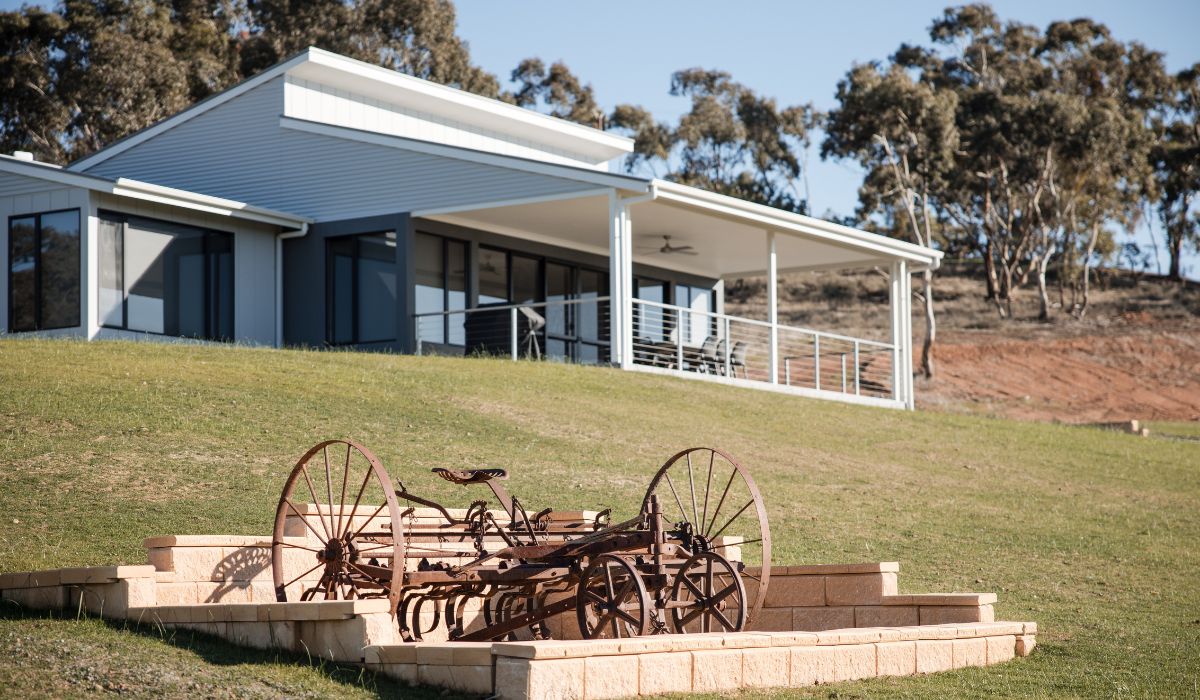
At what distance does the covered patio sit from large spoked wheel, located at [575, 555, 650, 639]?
→ 1309 centimetres

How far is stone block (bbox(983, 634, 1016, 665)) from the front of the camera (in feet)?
26.8

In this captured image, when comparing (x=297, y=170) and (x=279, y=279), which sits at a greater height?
(x=297, y=170)

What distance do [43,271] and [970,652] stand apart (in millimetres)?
16638

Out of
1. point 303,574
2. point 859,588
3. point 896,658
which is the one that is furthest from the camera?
point 859,588

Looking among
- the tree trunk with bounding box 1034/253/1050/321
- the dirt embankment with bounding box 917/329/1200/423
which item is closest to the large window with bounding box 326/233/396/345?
the dirt embankment with bounding box 917/329/1200/423

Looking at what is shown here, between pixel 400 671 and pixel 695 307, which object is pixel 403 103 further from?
pixel 400 671

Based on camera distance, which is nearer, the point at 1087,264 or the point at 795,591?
the point at 795,591

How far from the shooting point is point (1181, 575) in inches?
467

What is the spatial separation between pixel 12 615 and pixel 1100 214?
Result: 4600 centimetres

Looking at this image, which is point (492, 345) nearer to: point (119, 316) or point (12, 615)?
point (119, 316)

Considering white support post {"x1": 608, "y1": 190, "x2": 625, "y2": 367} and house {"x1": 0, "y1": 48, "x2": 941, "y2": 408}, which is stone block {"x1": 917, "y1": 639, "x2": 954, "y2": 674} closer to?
house {"x1": 0, "y1": 48, "x2": 941, "y2": 408}

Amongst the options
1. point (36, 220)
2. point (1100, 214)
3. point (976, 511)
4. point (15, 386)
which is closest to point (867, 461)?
point (976, 511)

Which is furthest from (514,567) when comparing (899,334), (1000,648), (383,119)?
(383,119)

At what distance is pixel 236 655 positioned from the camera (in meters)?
6.85
